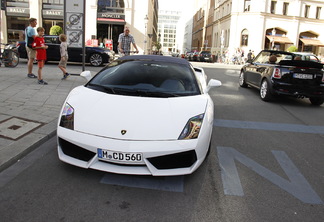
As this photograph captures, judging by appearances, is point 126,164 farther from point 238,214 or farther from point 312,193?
point 312,193

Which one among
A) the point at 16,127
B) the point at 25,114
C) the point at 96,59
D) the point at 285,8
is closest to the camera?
the point at 16,127

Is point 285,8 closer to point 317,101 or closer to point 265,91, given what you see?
point 317,101

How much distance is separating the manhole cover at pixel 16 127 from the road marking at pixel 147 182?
1821 millimetres

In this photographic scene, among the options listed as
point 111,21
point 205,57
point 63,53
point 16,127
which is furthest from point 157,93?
point 205,57

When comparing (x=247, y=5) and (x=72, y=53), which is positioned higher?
(x=247, y=5)

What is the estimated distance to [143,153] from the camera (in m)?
3.00

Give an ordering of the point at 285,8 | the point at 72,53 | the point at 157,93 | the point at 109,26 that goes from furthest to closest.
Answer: the point at 285,8, the point at 109,26, the point at 72,53, the point at 157,93

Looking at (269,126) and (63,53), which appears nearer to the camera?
(269,126)

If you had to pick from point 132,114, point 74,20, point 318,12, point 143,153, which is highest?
point 318,12

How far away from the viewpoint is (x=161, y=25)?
18700 centimetres

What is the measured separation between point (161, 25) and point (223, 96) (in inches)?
7271

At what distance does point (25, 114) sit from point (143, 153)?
11.3ft

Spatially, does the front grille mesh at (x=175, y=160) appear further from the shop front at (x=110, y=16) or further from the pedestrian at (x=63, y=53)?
the shop front at (x=110, y=16)

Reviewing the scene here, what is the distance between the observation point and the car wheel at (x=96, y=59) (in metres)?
16.2
